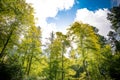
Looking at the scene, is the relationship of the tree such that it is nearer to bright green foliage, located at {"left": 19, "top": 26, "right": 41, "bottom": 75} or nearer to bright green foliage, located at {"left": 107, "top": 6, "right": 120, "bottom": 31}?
bright green foliage, located at {"left": 19, "top": 26, "right": 41, "bottom": 75}

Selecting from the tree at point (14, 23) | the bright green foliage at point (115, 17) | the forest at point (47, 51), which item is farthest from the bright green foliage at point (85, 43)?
the bright green foliage at point (115, 17)

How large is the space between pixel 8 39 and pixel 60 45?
1268 centimetres

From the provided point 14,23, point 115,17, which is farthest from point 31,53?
point 115,17

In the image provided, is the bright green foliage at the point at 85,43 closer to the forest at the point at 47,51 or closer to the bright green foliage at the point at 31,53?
the forest at the point at 47,51

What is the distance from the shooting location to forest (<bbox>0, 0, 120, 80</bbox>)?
67.9ft

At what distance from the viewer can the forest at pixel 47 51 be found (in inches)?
814

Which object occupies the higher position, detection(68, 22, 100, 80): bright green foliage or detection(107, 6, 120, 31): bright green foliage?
detection(107, 6, 120, 31): bright green foliage

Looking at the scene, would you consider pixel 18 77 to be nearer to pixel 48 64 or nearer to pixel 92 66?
pixel 48 64

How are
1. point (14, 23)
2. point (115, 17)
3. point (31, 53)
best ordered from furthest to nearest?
point (115, 17) < point (31, 53) < point (14, 23)

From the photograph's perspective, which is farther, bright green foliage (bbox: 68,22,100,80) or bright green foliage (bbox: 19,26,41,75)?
bright green foliage (bbox: 19,26,41,75)

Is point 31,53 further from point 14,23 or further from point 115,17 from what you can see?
point 115,17

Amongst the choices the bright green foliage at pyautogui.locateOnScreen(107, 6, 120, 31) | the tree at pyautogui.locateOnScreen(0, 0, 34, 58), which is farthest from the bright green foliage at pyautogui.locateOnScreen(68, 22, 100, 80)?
the bright green foliage at pyautogui.locateOnScreen(107, 6, 120, 31)

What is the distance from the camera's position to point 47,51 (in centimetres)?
3659

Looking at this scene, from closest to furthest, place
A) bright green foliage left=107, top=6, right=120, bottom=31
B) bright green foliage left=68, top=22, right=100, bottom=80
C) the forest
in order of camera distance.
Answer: the forest < bright green foliage left=68, top=22, right=100, bottom=80 < bright green foliage left=107, top=6, right=120, bottom=31
